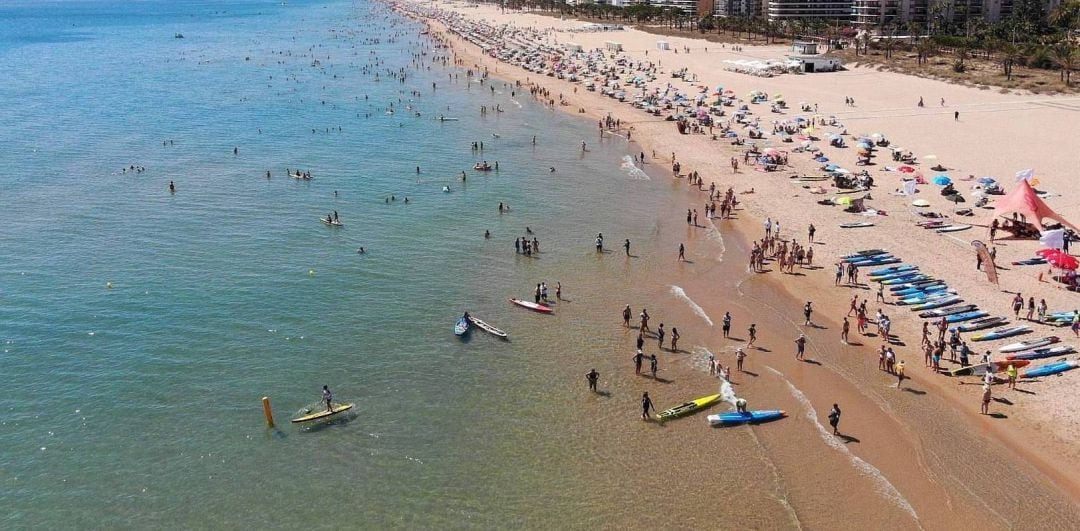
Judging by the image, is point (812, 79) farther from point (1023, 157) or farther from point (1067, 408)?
point (1067, 408)

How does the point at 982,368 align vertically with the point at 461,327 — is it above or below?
below

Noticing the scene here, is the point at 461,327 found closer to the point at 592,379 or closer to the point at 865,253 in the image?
the point at 592,379

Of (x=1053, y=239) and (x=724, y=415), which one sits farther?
(x=1053, y=239)

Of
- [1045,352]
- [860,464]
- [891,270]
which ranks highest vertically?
[891,270]

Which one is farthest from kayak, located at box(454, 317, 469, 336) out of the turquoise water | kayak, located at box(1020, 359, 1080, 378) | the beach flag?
the beach flag

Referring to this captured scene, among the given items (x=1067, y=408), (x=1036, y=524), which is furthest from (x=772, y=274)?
(x=1036, y=524)

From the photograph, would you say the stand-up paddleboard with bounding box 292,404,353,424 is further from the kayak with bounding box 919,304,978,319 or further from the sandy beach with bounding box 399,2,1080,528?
the kayak with bounding box 919,304,978,319

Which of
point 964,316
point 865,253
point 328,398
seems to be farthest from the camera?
point 865,253

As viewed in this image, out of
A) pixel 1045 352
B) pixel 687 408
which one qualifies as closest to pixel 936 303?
pixel 1045 352
